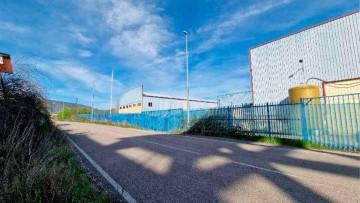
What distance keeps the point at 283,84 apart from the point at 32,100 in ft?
64.8

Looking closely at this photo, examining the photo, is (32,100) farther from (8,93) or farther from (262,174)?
(262,174)

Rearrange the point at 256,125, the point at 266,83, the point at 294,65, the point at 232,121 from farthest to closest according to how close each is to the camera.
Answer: the point at 266,83
the point at 294,65
the point at 232,121
the point at 256,125

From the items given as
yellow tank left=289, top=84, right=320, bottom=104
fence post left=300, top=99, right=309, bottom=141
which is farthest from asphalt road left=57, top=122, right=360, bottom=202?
yellow tank left=289, top=84, right=320, bottom=104

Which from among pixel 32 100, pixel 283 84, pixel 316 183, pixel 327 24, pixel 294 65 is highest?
pixel 327 24

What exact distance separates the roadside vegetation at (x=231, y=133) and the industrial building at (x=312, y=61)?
7.63m

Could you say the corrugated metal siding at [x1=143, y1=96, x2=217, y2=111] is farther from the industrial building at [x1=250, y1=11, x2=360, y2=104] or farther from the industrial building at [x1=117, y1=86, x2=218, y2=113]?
the industrial building at [x1=250, y1=11, x2=360, y2=104]

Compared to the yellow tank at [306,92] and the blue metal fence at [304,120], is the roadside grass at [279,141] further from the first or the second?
the yellow tank at [306,92]

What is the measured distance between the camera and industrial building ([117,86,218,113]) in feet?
136

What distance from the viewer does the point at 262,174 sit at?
5.64 meters

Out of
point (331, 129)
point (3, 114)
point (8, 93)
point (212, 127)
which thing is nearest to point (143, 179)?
point (3, 114)

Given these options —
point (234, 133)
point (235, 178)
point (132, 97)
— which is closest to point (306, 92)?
point (234, 133)

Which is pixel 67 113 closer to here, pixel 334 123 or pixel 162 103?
pixel 162 103

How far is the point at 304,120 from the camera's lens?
12.0 metres

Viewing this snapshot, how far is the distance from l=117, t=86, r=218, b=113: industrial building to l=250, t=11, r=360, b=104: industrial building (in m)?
21.4
